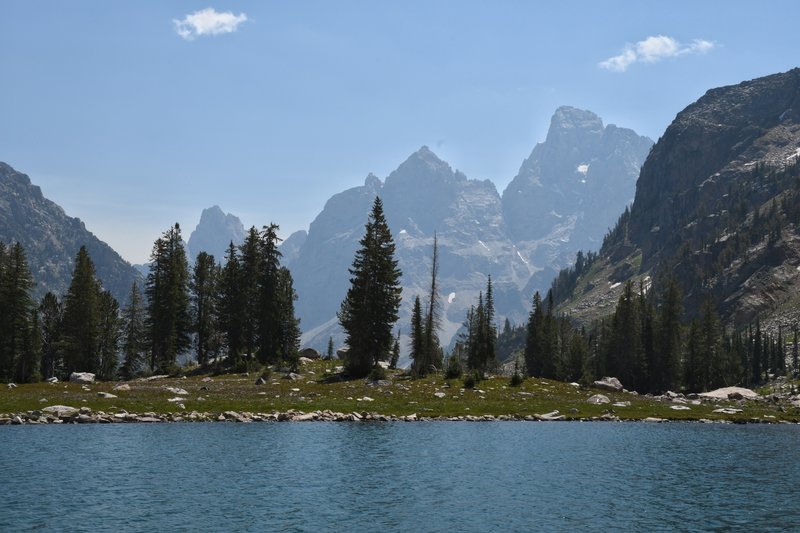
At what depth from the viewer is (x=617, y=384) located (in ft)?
347

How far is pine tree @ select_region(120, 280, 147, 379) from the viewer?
10906 centimetres

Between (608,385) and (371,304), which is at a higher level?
(371,304)

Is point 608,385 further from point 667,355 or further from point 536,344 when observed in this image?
point 536,344

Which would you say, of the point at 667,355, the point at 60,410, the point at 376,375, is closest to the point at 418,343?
the point at 376,375

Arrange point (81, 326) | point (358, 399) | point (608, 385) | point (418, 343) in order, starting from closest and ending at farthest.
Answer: point (358, 399) < point (418, 343) < point (81, 326) < point (608, 385)

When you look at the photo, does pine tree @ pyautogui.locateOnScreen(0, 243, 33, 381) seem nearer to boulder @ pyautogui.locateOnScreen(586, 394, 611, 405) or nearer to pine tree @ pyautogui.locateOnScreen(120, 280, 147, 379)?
pine tree @ pyautogui.locateOnScreen(120, 280, 147, 379)

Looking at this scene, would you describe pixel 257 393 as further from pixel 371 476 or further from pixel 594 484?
pixel 594 484

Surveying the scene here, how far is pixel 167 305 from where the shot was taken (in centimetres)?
10356

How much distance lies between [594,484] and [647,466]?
7301 millimetres

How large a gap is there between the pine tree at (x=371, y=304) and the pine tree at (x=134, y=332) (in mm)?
34761

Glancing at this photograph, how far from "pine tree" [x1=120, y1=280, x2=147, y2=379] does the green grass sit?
2236 centimetres

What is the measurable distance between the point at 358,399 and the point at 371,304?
2242cm

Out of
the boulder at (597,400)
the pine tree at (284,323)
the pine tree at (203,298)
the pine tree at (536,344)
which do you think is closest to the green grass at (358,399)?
the boulder at (597,400)

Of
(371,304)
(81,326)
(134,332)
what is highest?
(371,304)
